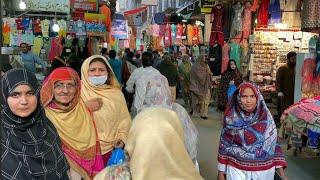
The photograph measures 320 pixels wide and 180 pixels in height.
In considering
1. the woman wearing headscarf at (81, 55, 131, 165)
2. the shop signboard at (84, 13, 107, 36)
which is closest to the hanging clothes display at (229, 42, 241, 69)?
the shop signboard at (84, 13, 107, 36)

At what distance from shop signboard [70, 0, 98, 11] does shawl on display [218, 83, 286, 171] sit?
8.65 metres

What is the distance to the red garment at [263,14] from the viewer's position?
37.9 ft

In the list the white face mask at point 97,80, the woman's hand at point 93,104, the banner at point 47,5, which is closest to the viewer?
the woman's hand at point 93,104

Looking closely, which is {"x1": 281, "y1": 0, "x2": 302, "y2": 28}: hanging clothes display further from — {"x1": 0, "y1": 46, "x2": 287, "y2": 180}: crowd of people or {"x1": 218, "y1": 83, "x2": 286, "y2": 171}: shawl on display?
{"x1": 218, "y1": 83, "x2": 286, "y2": 171}: shawl on display

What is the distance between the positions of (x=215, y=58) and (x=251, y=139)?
384 inches

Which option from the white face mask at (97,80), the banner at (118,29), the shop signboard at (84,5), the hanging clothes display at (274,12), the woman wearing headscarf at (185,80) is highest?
the shop signboard at (84,5)

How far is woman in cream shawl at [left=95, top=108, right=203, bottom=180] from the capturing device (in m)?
2.08

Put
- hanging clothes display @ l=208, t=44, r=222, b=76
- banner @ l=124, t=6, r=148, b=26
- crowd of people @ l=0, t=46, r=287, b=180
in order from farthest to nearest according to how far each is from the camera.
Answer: banner @ l=124, t=6, r=148, b=26 < hanging clothes display @ l=208, t=44, r=222, b=76 < crowd of people @ l=0, t=46, r=287, b=180

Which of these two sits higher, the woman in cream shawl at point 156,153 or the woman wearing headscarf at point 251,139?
the woman in cream shawl at point 156,153

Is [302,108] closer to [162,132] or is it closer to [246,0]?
[162,132]

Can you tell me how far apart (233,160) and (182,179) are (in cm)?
183

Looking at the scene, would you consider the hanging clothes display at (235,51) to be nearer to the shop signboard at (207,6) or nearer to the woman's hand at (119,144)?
the shop signboard at (207,6)

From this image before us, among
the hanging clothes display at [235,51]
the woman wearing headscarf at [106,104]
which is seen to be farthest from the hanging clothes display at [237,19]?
the woman wearing headscarf at [106,104]

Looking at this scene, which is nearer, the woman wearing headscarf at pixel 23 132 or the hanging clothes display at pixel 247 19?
the woman wearing headscarf at pixel 23 132
